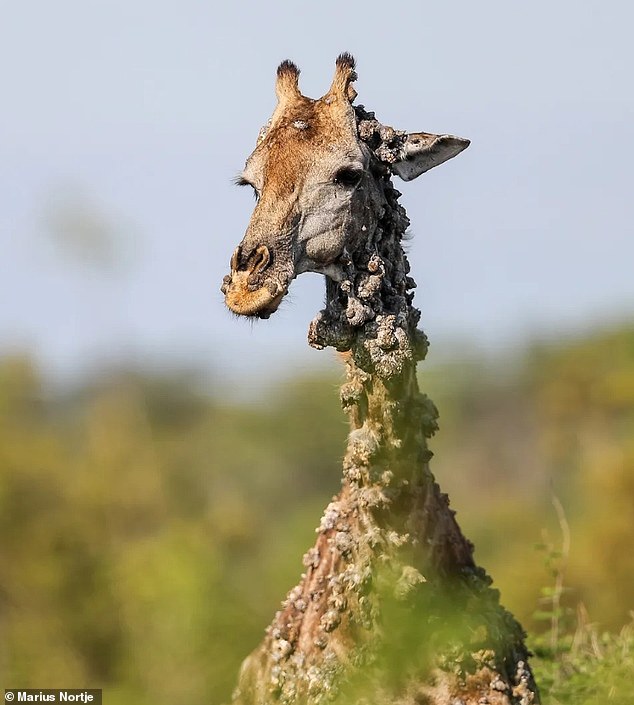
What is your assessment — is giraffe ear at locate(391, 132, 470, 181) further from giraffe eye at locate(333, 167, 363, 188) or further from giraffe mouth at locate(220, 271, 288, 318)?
giraffe mouth at locate(220, 271, 288, 318)

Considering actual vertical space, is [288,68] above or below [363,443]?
above

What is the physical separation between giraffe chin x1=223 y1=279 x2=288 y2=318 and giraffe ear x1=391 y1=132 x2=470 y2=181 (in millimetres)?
1307

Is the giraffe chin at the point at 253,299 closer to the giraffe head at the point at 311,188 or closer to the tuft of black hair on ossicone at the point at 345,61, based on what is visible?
the giraffe head at the point at 311,188

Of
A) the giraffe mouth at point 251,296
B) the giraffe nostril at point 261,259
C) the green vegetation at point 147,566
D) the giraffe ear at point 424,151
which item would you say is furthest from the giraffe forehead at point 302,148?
the green vegetation at point 147,566

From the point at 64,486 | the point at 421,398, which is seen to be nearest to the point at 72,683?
the point at 421,398

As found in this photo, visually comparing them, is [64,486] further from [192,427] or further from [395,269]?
[192,427]

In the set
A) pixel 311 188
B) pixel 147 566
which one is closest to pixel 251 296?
pixel 311 188

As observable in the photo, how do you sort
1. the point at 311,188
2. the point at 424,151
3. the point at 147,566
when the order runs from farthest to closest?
1. the point at 424,151
2. the point at 311,188
3. the point at 147,566

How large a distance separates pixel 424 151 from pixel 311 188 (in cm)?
82

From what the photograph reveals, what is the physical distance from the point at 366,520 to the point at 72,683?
339 cm

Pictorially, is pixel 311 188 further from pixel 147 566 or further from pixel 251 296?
pixel 147 566

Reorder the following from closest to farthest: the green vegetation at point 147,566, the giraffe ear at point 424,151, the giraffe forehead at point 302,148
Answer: the green vegetation at point 147,566
the giraffe forehead at point 302,148
the giraffe ear at point 424,151

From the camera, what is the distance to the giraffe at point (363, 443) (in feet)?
24.1

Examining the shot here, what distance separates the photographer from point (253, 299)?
7.16m
